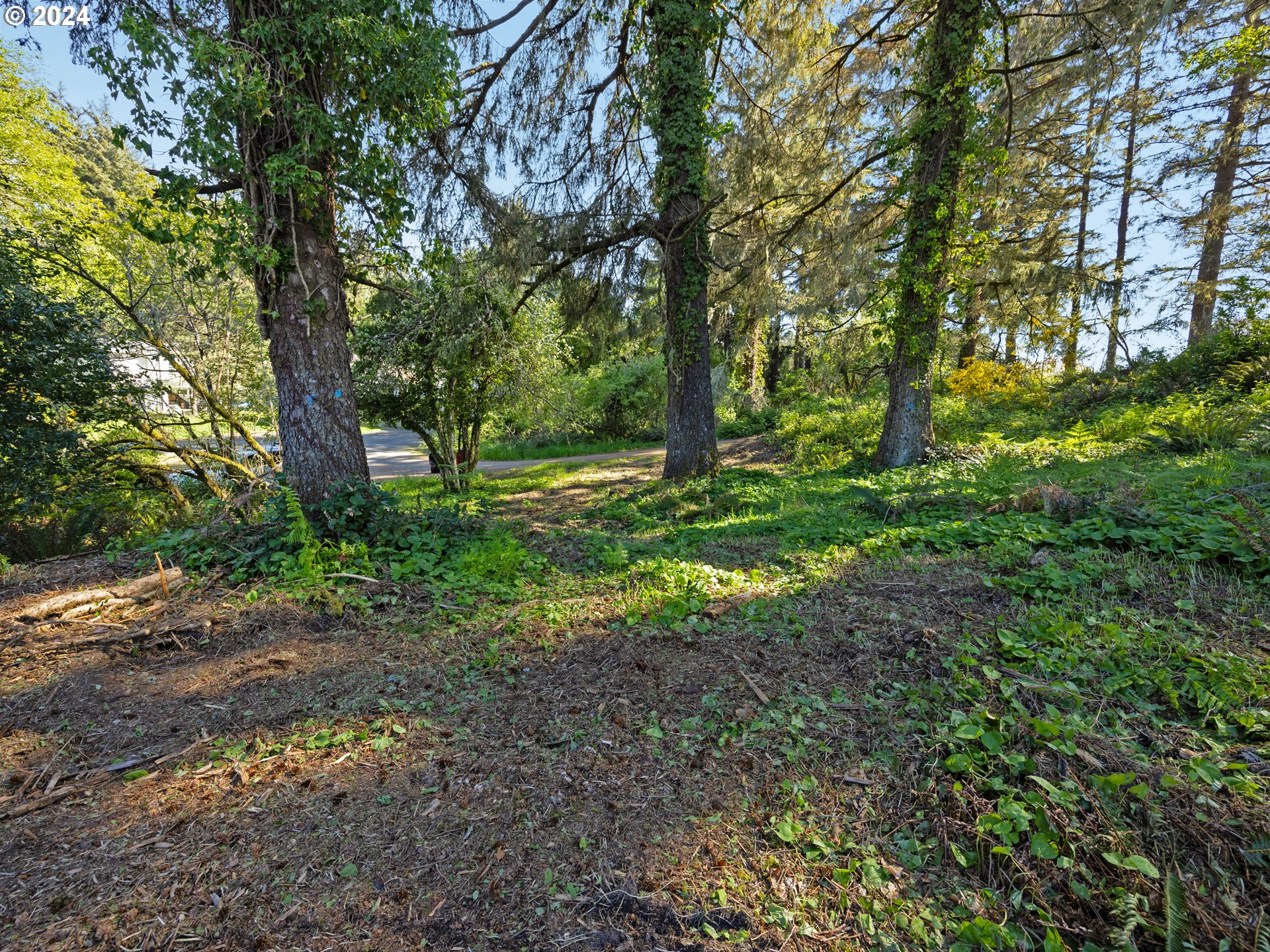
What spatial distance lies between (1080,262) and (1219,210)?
2717 mm

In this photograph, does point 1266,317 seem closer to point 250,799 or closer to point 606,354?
point 606,354

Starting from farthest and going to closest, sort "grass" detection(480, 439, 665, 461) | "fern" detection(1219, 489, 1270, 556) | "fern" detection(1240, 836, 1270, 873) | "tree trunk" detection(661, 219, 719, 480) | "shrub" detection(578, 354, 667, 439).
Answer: "shrub" detection(578, 354, 667, 439)
"grass" detection(480, 439, 665, 461)
"tree trunk" detection(661, 219, 719, 480)
"fern" detection(1219, 489, 1270, 556)
"fern" detection(1240, 836, 1270, 873)

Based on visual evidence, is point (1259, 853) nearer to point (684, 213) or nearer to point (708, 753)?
point (708, 753)

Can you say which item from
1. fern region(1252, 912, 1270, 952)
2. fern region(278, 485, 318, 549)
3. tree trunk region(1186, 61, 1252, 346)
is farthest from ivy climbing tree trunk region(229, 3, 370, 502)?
tree trunk region(1186, 61, 1252, 346)

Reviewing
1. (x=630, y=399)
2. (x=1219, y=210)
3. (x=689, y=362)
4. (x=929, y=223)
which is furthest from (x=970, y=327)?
(x=689, y=362)

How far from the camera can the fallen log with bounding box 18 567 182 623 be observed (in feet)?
10.3

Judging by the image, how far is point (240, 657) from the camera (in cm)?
299

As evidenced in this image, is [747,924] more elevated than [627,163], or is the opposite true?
[627,163]

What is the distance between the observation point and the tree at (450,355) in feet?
25.5

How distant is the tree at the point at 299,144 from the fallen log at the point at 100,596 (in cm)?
121

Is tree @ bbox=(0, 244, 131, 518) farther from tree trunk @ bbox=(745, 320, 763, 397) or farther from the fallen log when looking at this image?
tree trunk @ bbox=(745, 320, 763, 397)

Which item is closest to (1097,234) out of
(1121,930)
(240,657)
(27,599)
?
(1121,930)

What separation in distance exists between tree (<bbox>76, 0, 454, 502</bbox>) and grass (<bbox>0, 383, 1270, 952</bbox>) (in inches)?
62.7

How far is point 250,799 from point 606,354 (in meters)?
8.88
